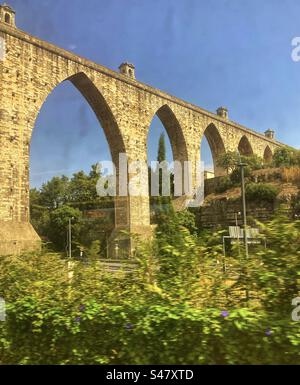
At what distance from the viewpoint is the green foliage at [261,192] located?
90.0 ft

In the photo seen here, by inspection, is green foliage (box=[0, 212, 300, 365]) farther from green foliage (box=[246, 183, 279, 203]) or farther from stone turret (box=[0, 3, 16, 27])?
green foliage (box=[246, 183, 279, 203])

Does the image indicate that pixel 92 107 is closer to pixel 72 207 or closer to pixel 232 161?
pixel 232 161

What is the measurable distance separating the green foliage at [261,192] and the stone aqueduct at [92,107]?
497 centimetres

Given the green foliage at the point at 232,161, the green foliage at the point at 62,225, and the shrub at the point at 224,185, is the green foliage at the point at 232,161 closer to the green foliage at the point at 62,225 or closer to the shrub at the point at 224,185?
the shrub at the point at 224,185

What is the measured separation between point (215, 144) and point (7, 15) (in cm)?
2081

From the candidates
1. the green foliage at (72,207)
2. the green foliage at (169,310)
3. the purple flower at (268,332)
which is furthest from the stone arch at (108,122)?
the purple flower at (268,332)

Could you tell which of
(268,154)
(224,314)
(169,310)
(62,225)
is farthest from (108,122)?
(268,154)

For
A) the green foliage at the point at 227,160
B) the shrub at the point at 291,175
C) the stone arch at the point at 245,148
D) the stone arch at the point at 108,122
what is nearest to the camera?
the stone arch at the point at 108,122

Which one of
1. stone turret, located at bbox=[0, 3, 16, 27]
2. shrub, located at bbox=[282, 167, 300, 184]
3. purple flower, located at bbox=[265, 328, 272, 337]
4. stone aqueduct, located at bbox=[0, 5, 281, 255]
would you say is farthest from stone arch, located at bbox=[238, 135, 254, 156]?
purple flower, located at bbox=[265, 328, 272, 337]

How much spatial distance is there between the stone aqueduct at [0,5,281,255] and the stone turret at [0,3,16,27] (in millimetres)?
39

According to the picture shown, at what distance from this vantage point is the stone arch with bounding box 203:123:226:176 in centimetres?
3450

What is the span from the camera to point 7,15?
62.9 ft

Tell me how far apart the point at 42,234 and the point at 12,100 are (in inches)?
695
